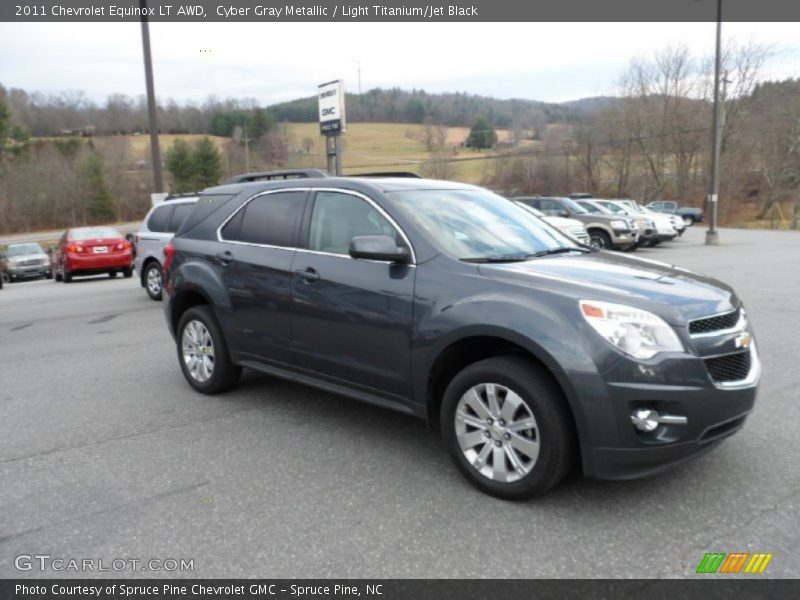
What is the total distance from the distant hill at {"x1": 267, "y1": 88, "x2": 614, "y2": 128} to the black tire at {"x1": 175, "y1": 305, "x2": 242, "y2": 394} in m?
59.5

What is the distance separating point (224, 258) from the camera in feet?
17.5

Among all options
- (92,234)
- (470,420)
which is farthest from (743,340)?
(92,234)

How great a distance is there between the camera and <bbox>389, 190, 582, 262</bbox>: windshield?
417 centimetres

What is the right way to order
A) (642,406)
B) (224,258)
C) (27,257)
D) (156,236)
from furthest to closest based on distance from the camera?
(27,257) → (156,236) → (224,258) → (642,406)

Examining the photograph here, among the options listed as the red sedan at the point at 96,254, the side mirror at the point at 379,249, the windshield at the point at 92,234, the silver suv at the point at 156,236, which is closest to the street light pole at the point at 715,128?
the silver suv at the point at 156,236

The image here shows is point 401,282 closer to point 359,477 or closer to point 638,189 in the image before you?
point 359,477

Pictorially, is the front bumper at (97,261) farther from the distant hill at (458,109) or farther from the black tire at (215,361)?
the distant hill at (458,109)

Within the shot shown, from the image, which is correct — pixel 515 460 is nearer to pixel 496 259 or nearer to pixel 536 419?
pixel 536 419

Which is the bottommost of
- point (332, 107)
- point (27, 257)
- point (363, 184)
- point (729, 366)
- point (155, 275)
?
point (27, 257)

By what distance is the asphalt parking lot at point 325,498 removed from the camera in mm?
3025

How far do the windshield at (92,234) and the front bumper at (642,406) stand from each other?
1684 cm

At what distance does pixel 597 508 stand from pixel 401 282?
5.60 ft

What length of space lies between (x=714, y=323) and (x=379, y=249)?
1.94m

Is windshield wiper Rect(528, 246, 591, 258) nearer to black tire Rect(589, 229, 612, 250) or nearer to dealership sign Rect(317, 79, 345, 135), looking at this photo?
black tire Rect(589, 229, 612, 250)
